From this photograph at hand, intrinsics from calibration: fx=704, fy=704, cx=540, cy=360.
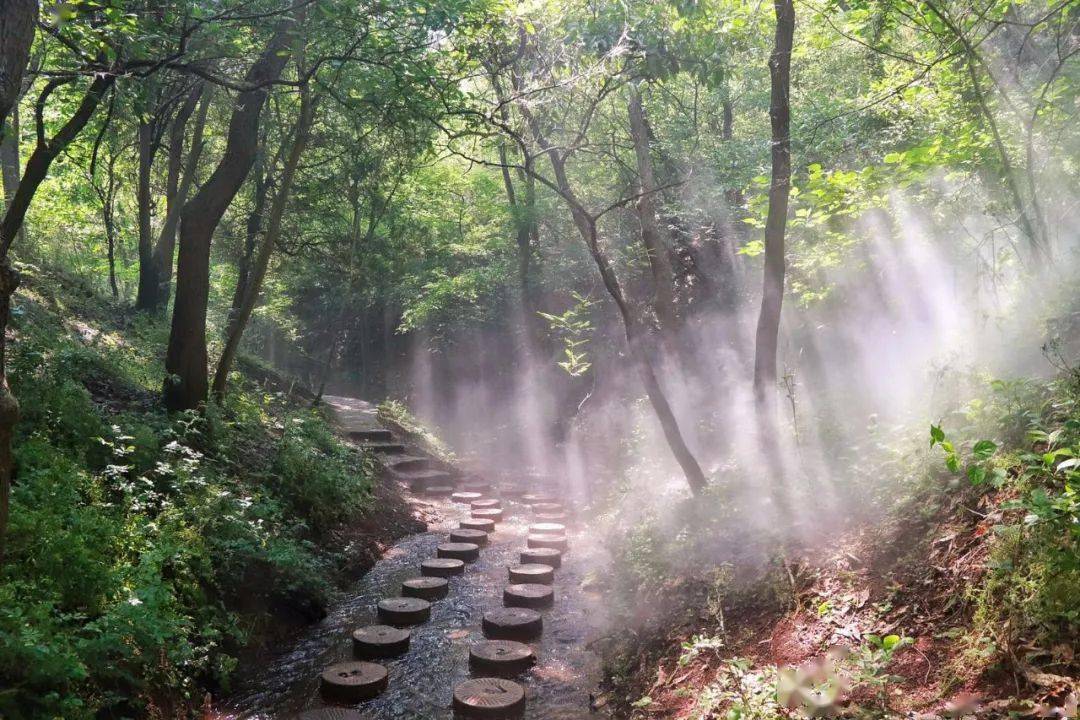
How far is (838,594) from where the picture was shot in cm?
476

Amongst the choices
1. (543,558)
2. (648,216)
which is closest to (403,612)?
(543,558)

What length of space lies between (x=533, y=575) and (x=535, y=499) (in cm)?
573

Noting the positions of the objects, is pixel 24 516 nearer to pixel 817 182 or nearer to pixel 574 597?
pixel 574 597

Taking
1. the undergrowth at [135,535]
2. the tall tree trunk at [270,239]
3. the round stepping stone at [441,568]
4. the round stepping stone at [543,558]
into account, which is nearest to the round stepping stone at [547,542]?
the round stepping stone at [543,558]

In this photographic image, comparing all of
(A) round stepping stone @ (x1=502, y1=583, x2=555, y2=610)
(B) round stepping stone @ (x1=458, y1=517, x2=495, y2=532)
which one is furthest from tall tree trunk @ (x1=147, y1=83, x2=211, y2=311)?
(A) round stepping stone @ (x1=502, y1=583, x2=555, y2=610)

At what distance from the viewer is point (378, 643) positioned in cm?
621

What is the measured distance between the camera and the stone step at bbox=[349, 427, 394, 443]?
623 inches

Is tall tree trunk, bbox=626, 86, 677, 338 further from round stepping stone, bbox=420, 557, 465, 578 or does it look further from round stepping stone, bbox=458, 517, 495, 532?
round stepping stone, bbox=420, 557, 465, 578

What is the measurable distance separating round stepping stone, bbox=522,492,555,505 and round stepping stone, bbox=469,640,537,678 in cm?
743

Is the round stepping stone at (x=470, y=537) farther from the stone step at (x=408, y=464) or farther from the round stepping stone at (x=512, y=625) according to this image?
the stone step at (x=408, y=464)

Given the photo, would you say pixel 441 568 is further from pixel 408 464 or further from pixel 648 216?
pixel 408 464

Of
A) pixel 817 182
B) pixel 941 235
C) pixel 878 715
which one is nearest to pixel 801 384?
pixel 941 235

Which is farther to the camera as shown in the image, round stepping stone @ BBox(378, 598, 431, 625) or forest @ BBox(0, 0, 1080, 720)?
round stepping stone @ BBox(378, 598, 431, 625)

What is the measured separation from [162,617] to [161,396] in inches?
228
